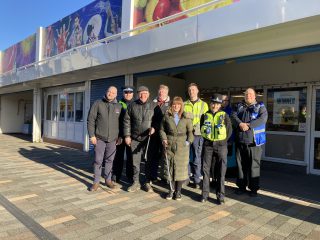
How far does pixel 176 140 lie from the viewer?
4656 millimetres

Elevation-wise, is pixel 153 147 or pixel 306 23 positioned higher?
pixel 306 23

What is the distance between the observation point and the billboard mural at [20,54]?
1542 centimetres

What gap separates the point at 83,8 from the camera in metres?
11.4

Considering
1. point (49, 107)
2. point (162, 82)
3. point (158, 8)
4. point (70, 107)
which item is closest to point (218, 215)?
point (162, 82)

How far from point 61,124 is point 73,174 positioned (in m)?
6.17

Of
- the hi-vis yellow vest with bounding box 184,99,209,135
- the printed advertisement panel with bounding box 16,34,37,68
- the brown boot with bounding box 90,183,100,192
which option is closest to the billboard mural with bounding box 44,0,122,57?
the printed advertisement panel with bounding box 16,34,37,68

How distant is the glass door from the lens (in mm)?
6949

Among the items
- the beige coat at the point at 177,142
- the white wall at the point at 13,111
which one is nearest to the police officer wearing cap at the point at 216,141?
the beige coat at the point at 177,142

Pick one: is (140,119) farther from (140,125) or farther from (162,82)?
(162,82)

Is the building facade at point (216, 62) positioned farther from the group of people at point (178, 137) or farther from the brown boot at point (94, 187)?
the brown boot at point (94, 187)

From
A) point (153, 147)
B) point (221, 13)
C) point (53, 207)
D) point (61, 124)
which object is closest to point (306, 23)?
point (221, 13)

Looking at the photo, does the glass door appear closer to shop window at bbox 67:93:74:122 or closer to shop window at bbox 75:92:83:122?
shop window at bbox 75:92:83:122

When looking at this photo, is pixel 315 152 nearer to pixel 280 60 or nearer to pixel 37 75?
pixel 280 60

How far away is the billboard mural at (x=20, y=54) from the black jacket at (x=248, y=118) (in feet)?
41.5
